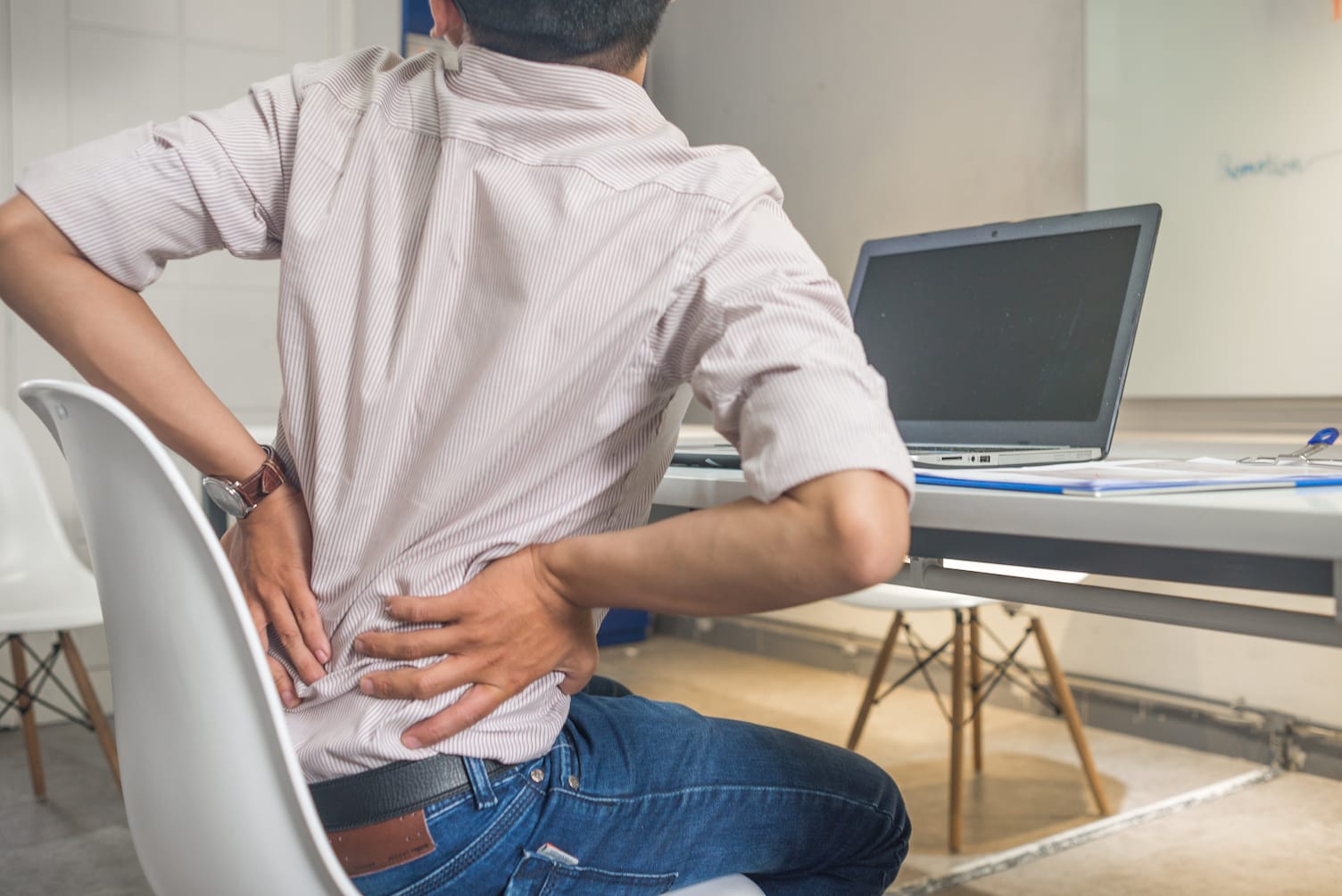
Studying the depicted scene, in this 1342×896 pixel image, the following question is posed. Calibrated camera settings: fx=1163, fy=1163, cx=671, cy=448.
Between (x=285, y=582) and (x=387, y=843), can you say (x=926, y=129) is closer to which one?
(x=285, y=582)

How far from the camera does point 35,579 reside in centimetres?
242

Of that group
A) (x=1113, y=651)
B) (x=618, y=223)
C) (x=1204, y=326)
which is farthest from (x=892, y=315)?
(x=1113, y=651)

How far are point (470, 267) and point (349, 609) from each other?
0.23 meters

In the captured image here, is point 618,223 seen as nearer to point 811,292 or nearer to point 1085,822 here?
point 811,292

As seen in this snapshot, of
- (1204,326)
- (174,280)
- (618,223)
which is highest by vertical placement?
(618,223)

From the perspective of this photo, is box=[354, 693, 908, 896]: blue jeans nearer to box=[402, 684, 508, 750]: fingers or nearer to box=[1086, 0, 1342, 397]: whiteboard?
Result: box=[402, 684, 508, 750]: fingers

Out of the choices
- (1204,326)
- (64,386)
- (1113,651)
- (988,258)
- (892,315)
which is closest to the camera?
(64,386)

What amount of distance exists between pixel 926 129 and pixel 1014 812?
182 centimetres

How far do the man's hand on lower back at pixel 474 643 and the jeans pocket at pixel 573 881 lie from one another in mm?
95

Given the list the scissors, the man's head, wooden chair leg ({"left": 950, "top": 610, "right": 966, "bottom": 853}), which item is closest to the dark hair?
the man's head

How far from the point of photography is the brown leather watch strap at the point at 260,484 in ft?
2.72

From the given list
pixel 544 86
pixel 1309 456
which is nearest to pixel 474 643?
pixel 544 86

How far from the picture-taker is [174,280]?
3.10 meters

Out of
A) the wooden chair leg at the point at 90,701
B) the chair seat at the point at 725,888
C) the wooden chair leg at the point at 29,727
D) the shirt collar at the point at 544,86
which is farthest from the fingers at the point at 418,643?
the wooden chair leg at the point at 29,727
